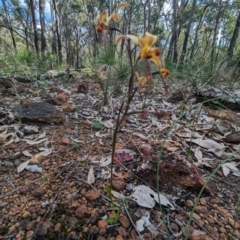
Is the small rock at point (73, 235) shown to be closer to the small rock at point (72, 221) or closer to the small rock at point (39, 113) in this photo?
the small rock at point (72, 221)

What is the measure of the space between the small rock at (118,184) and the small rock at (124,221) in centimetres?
13

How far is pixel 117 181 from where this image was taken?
83cm

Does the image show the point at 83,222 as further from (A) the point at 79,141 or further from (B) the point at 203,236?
(A) the point at 79,141

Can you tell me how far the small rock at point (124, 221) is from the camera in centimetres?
66

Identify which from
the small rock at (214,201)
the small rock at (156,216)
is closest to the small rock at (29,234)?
the small rock at (156,216)

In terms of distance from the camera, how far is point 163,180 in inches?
32.0

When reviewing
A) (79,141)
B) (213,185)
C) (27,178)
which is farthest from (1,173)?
(213,185)

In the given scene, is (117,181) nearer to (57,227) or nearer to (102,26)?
(57,227)

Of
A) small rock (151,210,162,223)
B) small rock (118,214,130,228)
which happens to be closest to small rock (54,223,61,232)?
small rock (118,214,130,228)

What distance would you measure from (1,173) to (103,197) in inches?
21.0

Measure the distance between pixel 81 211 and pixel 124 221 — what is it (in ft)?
0.54

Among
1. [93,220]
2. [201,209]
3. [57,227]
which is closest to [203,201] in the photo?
[201,209]

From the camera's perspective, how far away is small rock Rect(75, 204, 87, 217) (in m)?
0.68

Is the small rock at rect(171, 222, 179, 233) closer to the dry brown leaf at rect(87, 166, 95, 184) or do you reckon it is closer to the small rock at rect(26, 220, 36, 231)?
the dry brown leaf at rect(87, 166, 95, 184)
